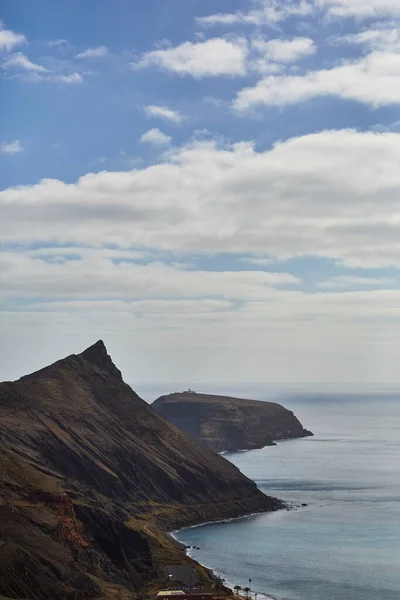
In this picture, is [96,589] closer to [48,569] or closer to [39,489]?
[48,569]

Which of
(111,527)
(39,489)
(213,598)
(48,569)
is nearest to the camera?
(48,569)

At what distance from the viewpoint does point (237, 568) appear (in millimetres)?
181750

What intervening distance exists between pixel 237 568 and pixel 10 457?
54.7 metres

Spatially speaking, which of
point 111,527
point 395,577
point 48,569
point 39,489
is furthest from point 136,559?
point 395,577

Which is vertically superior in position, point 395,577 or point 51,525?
point 51,525

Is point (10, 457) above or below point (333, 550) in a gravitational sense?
above

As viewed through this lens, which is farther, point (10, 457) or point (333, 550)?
point (333, 550)

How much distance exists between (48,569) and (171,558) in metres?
50.5

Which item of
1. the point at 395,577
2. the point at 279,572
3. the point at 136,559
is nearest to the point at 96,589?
the point at 136,559

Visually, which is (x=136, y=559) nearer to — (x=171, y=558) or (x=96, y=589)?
(x=171, y=558)

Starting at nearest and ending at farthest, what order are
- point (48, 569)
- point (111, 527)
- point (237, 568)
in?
1. point (48, 569)
2. point (111, 527)
3. point (237, 568)

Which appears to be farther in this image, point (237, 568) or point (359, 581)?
point (237, 568)

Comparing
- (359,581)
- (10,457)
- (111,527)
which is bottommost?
(359,581)

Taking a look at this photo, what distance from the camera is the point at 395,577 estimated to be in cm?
16838
